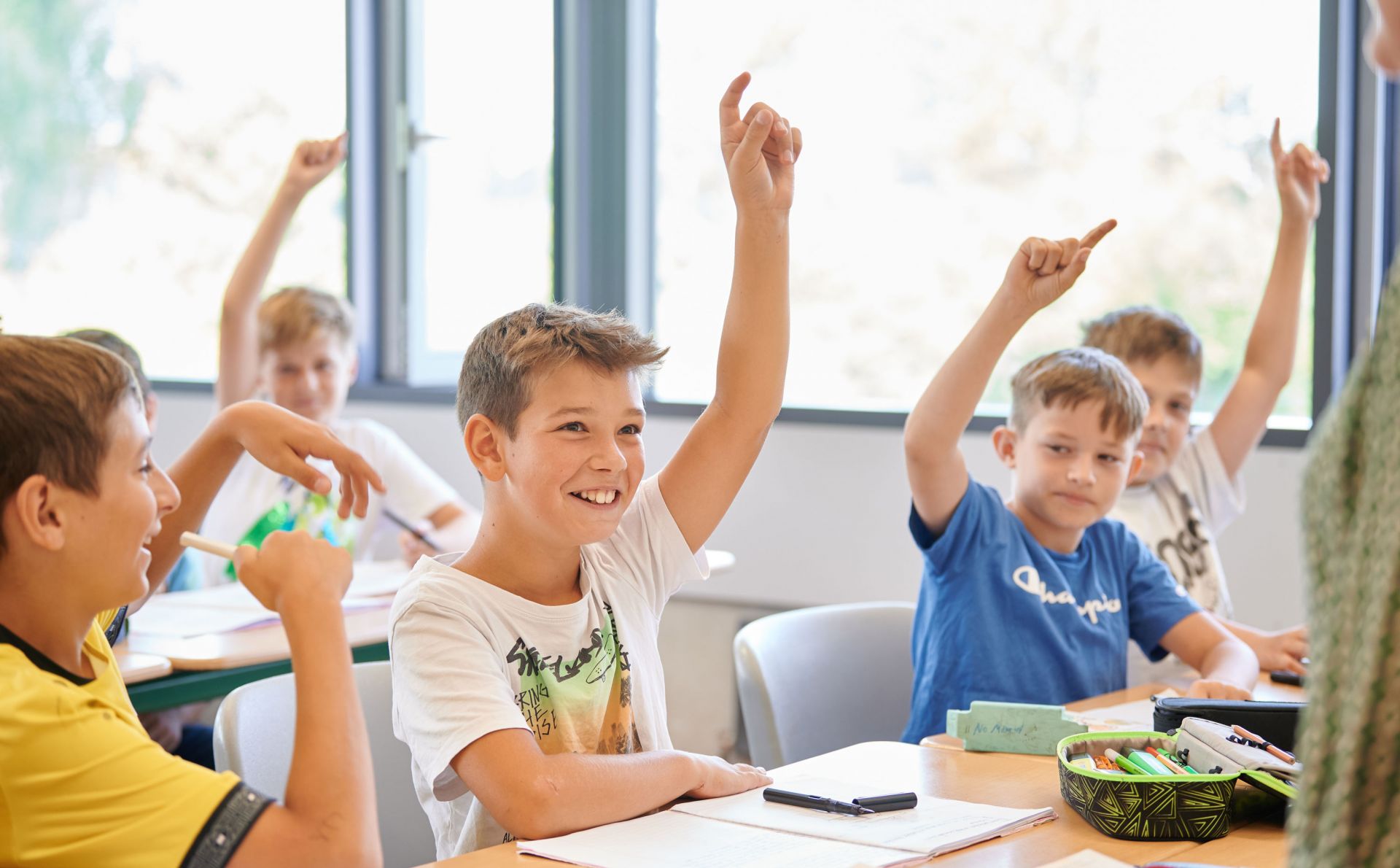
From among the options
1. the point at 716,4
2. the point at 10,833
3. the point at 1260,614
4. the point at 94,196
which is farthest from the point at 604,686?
the point at 94,196

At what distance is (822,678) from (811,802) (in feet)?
2.54

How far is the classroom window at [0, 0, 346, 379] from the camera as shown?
4496mm

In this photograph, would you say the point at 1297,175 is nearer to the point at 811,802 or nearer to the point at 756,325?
the point at 756,325

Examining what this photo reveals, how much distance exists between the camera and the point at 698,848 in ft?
4.19

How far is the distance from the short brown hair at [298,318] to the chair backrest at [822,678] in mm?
1632

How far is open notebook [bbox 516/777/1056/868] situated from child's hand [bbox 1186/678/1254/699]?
0.53 m

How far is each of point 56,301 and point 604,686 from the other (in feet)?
14.6

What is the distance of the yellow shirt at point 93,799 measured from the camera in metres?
1.10

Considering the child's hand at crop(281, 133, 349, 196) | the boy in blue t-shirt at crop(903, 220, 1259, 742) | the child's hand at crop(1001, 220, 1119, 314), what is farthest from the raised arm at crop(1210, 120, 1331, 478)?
the child's hand at crop(281, 133, 349, 196)

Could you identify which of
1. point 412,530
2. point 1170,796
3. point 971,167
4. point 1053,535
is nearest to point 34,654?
point 1170,796

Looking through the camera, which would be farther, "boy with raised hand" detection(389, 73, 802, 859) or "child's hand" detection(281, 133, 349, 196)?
"child's hand" detection(281, 133, 349, 196)

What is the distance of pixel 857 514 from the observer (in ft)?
11.5

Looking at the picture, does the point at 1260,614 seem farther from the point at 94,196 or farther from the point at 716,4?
the point at 94,196

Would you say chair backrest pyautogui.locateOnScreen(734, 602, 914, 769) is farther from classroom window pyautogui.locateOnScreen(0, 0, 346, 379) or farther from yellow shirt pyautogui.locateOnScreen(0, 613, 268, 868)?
classroom window pyautogui.locateOnScreen(0, 0, 346, 379)
